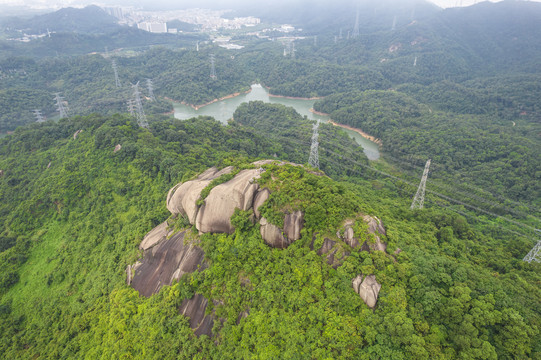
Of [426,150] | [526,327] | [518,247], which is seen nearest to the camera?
[526,327]

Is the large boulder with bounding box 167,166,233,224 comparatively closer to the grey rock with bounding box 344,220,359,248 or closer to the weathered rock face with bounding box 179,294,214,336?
the weathered rock face with bounding box 179,294,214,336

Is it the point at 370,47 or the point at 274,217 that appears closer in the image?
the point at 274,217

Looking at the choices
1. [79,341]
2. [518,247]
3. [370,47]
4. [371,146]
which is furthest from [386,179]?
[370,47]

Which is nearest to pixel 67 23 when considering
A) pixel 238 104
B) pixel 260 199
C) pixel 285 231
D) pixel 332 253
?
pixel 238 104

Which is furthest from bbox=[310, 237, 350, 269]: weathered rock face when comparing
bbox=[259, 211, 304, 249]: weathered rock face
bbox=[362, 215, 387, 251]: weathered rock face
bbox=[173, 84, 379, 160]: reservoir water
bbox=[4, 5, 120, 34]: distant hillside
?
bbox=[4, 5, 120, 34]: distant hillside

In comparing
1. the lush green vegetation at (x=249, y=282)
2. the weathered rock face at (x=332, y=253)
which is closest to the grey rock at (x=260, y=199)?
the lush green vegetation at (x=249, y=282)

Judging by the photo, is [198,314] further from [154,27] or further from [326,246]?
[154,27]

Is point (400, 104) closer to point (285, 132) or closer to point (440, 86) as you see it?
point (440, 86)
